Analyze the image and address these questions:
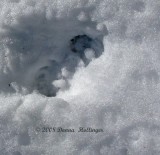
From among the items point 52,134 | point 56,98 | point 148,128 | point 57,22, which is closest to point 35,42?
point 57,22

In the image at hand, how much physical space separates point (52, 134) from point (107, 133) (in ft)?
1.19

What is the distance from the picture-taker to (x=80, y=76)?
2.25 metres

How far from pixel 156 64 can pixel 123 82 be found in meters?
0.26

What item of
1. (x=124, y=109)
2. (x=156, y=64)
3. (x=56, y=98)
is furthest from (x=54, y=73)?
(x=156, y=64)

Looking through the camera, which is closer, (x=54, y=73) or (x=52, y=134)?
(x=52, y=134)

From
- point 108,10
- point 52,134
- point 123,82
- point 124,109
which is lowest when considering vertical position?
point 52,134

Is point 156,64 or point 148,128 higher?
point 156,64

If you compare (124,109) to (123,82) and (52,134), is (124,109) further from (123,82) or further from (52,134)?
A: (52,134)

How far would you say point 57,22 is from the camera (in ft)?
7.32

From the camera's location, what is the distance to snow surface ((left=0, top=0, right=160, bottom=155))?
205 centimetres

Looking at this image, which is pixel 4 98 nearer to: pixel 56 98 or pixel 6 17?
pixel 56 98

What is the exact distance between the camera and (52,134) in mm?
2066

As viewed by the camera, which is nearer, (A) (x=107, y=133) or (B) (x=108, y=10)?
(A) (x=107, y=133)

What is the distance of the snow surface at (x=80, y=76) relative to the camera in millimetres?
2055
